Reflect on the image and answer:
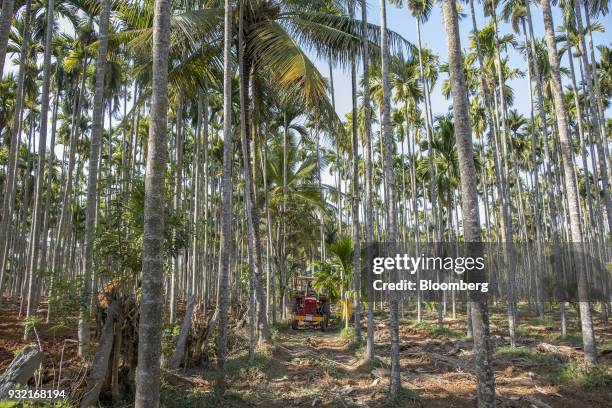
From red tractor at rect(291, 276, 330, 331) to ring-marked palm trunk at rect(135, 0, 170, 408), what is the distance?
14867 millimetres

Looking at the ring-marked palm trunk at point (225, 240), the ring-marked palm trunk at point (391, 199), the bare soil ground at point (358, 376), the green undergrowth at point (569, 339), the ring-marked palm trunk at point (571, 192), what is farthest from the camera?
the green undergrowth at point (569, 339)

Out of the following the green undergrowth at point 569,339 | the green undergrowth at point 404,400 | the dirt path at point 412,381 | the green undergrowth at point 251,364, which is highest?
the green undergrowth at point 251,364

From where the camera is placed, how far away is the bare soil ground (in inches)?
312

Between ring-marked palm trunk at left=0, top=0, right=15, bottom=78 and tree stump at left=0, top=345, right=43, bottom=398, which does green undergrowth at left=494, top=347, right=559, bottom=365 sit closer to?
tree stump at left=0, top=345, right=43, bottom=398

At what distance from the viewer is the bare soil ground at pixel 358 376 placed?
26.0 feet

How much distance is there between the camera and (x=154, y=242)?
4922mm

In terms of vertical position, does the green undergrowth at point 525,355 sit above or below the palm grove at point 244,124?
below

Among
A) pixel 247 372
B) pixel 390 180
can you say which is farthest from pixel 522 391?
pixel 247 372

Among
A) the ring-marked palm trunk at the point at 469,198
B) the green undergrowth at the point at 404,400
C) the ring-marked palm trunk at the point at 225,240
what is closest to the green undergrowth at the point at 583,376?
the green undergrowth at the point at 404,400

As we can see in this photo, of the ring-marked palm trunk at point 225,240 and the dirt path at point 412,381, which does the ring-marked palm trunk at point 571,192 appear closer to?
the dirt path at point 412,381

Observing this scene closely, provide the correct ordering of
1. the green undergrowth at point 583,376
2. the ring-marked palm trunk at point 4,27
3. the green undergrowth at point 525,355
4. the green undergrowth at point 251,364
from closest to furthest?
1. the ring-marked palm trunk at point 4,27
2. the green undergrowth at point 583,376
3. the green undergrowth at point 251,364
4. the green undergrowth at point 525,355

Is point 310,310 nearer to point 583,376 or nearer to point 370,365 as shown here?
point 370,365

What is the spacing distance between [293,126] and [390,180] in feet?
43.5

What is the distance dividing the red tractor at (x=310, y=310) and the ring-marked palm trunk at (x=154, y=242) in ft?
48.8
